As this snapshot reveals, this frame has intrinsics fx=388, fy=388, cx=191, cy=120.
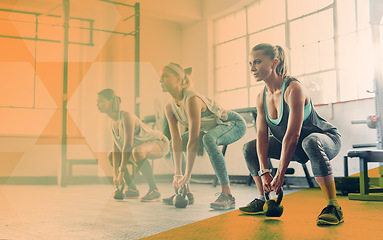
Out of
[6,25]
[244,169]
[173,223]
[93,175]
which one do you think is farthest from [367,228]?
[6,25]

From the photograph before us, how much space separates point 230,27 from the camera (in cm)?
401

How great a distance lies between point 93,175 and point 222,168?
3595 millimetres

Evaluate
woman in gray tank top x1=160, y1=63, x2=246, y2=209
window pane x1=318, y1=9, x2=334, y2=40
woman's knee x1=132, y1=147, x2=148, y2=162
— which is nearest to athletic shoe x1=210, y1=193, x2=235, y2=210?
woman in gray tank top x1=160, y1=63, x2=246, y2=209

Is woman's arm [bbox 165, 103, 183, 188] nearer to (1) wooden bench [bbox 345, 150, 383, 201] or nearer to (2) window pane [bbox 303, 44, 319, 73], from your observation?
(1) wooden bench [bbox 345, 150, 383, 201]

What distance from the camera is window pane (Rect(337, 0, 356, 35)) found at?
3350 millimetres

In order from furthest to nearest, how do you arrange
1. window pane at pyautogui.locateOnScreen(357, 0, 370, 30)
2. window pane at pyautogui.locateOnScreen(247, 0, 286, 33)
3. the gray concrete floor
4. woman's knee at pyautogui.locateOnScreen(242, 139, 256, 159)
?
window pane at pyautogui.locateOnScreen(247, 0, 286, 33)
window pane at pyautogui.locateOnScreen(357, 0, 370, 30)
woman's knee at pyautogui.locateOnScreen(242, 139, 256, 159)
the gray concrete floor

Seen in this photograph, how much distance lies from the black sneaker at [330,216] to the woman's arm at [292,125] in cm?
18

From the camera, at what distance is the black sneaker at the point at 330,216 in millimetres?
1365

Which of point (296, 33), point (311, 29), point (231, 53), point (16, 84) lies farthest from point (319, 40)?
point (16, 84)

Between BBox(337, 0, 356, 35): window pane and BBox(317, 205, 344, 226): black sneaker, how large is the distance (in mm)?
2362

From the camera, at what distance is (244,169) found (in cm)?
460

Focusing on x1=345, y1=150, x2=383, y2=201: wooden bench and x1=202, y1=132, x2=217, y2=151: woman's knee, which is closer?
x1=202, y1=132, x2=217, y2=151: woman's knee

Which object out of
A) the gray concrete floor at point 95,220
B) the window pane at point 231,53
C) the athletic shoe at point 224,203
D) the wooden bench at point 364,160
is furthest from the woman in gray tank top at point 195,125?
the window pane at point 231,53

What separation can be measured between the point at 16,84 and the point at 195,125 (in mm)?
3672
